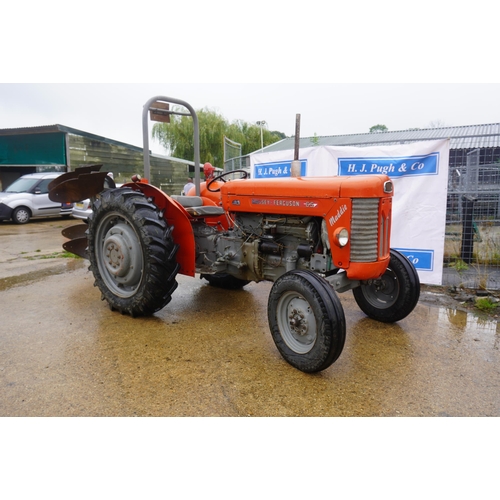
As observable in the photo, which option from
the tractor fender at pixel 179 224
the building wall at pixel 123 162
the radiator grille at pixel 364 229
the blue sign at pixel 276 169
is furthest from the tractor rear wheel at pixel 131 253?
the building wall at pixel 123 162

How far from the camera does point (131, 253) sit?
13.6ft

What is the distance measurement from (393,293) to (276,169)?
3.54m

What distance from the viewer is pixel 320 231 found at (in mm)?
3539

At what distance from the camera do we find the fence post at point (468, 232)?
596 centimetres

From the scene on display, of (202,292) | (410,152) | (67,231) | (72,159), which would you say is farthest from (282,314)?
(72,159)

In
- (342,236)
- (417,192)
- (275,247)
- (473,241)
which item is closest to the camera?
(342,236)

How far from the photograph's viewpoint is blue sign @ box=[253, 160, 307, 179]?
266 inches

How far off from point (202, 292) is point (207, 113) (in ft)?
76.5

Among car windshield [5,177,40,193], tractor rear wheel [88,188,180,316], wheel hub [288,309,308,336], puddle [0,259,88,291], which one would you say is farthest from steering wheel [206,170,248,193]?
car windshield [5,177,40,193]

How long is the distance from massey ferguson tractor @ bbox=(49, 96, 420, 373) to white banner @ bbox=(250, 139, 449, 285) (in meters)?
1.90

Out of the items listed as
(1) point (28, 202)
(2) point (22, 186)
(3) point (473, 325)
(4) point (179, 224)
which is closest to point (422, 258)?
(3) point (473, 325)

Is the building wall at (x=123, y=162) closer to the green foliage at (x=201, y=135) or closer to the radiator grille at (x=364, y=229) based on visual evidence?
the green foliage at (x=201, y=135)

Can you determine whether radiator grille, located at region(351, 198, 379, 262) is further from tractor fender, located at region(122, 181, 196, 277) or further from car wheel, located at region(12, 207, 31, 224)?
car wheel, located at region(12, 207, 31, 224)

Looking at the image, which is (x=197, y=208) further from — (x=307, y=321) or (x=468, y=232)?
(x=468, y=232)
